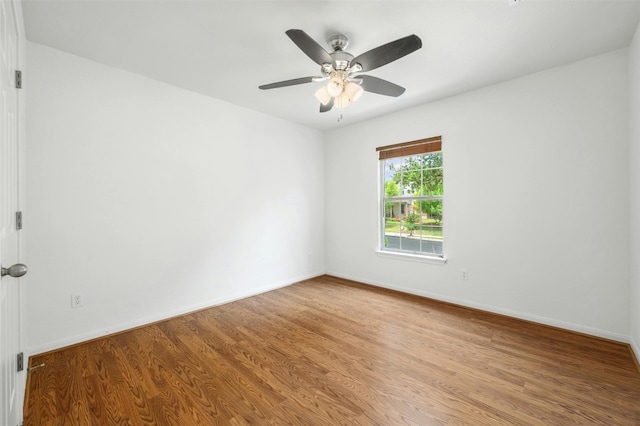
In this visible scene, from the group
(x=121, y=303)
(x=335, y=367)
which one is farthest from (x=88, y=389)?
(x=335, y=367)

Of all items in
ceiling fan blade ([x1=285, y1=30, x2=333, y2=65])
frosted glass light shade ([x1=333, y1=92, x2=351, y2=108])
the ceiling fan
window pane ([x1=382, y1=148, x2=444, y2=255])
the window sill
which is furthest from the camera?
window pane ([x1=382, y1=148, x2=444, y2=255])

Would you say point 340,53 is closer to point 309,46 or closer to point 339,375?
point 309,46

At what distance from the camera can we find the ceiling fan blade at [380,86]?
2293 mm

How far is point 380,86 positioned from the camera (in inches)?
94.3

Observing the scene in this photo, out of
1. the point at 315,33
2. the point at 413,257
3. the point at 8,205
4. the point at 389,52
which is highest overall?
the point at 315,33

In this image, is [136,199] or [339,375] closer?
[339,375]

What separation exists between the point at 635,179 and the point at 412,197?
213cm

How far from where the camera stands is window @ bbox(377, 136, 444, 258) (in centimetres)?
374

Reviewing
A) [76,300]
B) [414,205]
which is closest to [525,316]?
[414,205]

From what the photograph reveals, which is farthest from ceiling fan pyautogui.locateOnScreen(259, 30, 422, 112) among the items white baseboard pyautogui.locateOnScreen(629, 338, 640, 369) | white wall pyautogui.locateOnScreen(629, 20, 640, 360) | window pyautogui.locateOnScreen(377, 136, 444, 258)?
white baseboard pyautogui.locateOnScreen(629, 338, 640, 369)

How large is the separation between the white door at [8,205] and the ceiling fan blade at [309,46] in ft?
Result: 4.36

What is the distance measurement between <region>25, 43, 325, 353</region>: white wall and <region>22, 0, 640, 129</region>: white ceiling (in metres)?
0.37

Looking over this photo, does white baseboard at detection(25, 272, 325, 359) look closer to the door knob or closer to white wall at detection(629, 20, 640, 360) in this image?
the door knob

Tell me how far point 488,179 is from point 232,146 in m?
3.21
